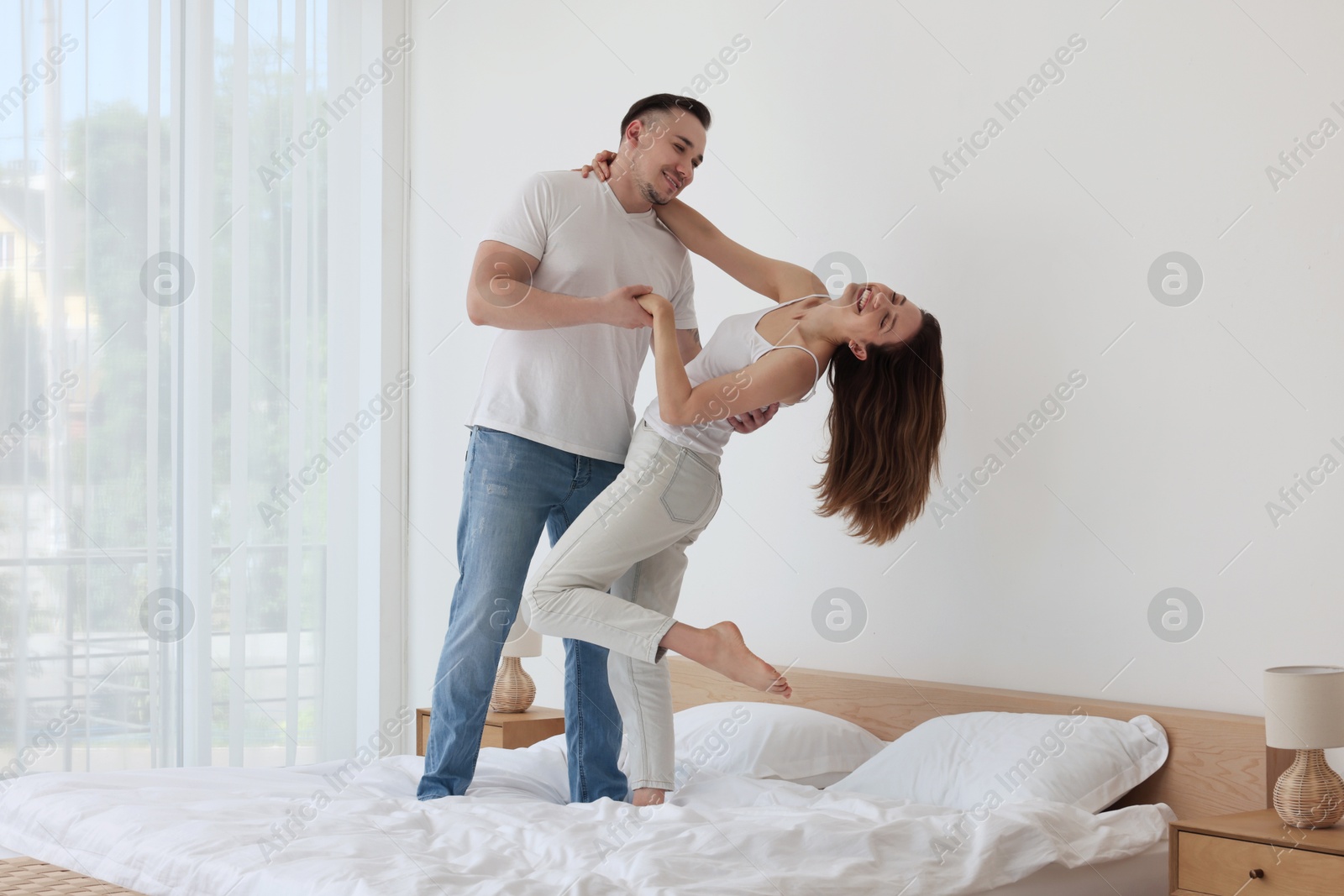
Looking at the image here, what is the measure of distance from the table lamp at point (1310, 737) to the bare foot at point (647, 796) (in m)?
0.99

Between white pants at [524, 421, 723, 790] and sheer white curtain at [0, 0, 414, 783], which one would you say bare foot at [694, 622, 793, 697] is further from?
sheer white curtain at [0, 0, 414, 783]

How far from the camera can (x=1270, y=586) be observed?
2.17 meters

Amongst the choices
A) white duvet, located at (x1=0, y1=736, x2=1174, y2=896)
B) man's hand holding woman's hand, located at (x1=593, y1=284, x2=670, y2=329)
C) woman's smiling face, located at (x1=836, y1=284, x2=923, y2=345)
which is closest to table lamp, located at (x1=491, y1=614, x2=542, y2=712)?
white duvet, located at (x1=0, y1=736, x2=1174, y2=896)

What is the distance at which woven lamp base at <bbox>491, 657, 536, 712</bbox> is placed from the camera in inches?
122

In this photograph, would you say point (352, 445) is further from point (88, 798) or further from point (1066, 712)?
point (1066, 712)

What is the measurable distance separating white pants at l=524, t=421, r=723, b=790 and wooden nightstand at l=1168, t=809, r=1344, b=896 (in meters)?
0.85

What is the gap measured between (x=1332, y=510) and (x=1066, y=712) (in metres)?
0.60

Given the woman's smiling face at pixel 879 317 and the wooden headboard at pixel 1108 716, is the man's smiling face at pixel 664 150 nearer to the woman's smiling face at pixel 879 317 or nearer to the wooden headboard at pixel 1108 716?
the woman's smiling face at pixel 879 317

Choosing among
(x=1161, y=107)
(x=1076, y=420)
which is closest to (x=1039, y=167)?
(x=1161, y=107)

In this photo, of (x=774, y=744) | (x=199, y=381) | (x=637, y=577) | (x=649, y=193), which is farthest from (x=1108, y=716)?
(x=199, y=381)

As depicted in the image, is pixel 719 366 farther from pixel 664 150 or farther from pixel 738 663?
pixel 738 663

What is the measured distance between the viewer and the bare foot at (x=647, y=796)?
211 cm

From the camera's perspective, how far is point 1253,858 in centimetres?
172

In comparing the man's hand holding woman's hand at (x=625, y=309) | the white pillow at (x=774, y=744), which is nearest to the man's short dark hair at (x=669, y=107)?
the man's hand holding woman's hand at (x=625, y=309)
